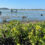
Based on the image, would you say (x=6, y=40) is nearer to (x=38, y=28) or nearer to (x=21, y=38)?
(x=21, y=38)

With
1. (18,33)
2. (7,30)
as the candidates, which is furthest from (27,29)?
(7,30)

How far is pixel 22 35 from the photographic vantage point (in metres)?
2.61

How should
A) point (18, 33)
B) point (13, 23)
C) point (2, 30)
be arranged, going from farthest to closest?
point (13, 23), point (2, 30), point (18, 33)

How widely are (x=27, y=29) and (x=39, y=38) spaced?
1.11 feet

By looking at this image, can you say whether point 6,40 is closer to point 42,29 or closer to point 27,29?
point 27,29

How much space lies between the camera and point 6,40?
2752mm

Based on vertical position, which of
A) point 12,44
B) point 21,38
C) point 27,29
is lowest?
point 12,44

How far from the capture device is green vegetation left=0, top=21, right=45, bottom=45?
2428 mm

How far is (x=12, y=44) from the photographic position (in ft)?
9.14

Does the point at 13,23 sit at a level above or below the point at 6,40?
above

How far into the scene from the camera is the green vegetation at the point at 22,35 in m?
2.43

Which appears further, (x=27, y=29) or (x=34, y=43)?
(x=27, y=29)

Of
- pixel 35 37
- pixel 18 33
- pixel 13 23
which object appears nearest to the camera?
pixel 35 37

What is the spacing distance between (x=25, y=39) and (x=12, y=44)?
0.36m
